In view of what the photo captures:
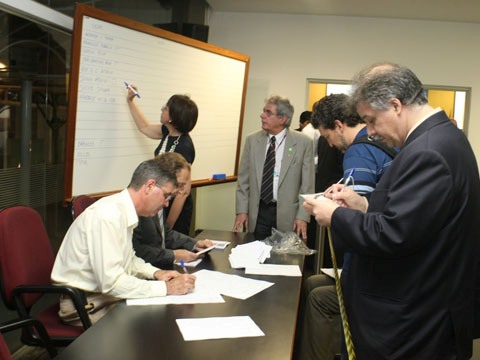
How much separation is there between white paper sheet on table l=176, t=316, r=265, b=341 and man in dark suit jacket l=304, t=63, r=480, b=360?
0.36m

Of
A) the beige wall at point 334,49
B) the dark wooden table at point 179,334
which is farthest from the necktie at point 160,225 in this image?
the beige wall at point 334,49

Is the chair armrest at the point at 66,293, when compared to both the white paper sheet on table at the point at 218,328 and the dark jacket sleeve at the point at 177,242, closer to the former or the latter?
the white paper sheet on table at the point at 218,328

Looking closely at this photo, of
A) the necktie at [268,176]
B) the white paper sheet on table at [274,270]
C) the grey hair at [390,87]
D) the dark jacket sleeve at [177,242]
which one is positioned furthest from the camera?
the necktie at [268,176]

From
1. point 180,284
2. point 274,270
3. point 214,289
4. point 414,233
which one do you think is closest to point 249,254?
point 274,270

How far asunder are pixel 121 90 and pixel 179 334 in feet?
6.40

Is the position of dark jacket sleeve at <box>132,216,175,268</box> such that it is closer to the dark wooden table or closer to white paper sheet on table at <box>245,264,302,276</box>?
white paper sheet on table at <box>245,264,302,276</box>

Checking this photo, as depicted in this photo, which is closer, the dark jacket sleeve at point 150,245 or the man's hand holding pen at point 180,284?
the man's hand holding pen at point 180,284

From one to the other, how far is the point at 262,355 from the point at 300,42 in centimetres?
507

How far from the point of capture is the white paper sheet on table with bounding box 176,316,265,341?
150 centimetres

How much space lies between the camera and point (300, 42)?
5902 mm

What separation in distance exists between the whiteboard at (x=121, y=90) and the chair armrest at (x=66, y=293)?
838 millimetres

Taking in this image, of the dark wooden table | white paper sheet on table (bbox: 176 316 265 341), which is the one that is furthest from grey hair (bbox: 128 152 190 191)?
white paper sheet on table (bbox: 176 316 265 341)

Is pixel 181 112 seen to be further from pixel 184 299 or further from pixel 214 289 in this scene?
pixel 184 299

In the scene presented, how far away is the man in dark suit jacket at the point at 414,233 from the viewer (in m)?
1.32
